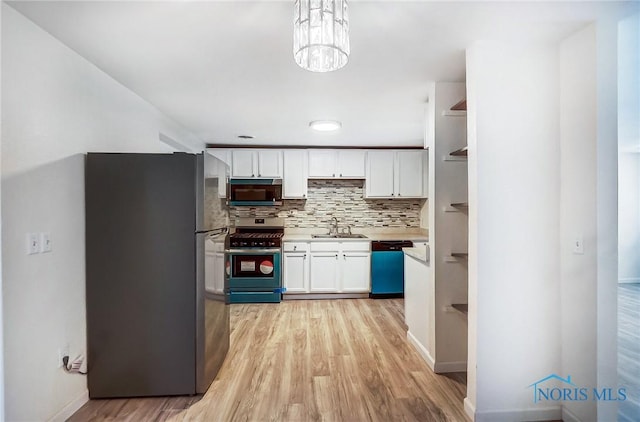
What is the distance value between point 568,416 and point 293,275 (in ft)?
10.3

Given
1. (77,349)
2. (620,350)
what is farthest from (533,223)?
(77,349)

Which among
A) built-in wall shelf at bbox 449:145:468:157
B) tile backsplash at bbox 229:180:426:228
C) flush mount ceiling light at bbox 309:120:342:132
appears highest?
flush mount ceiling light at bbox 309:120:342:132

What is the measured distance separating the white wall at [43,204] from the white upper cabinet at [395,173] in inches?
137

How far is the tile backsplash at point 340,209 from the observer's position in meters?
4.95

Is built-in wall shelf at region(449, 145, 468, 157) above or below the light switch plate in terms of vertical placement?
above

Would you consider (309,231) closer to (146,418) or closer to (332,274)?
(332,274)

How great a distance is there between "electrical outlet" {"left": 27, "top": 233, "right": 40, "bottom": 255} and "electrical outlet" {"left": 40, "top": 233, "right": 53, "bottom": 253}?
0.02m

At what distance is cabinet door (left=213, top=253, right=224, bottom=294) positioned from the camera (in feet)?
7.73

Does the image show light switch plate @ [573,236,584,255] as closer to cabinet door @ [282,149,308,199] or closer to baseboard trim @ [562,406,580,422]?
baseboard trim @ [562,406,580,422]

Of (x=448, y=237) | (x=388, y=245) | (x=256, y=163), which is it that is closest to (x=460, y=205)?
(x=448, y=237)

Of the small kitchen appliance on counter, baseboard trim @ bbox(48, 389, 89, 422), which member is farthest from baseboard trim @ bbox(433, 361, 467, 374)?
baseboard trim @ bbox(48, 389, 89, 422)

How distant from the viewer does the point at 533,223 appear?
1.88 metres

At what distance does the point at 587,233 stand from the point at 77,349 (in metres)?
3.12

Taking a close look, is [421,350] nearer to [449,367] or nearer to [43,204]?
[449,367]
